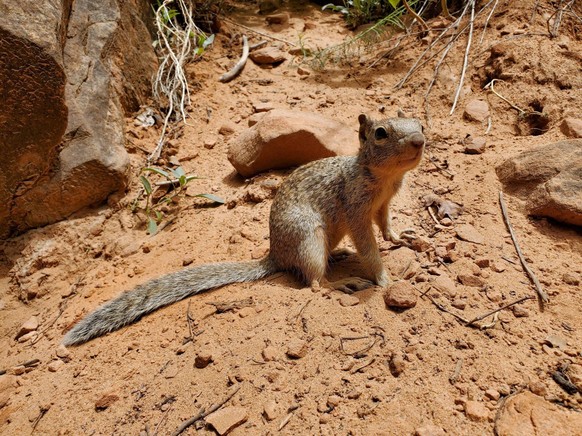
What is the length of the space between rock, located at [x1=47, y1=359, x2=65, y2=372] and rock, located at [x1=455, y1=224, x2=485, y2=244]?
335 centimetres

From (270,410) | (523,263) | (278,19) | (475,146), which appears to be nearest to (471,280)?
(523,263)

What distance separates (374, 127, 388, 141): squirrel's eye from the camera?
311 cm

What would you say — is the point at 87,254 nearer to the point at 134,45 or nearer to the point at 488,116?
the point at 134,45

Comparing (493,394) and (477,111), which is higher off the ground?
(477,111)

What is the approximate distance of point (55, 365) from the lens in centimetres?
313

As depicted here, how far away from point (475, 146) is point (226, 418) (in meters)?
3.69

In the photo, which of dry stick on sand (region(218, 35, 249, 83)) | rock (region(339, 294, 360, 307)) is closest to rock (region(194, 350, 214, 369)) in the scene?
rock (region(339, 294, 360, 307))

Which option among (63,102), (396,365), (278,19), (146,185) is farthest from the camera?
(278,19)

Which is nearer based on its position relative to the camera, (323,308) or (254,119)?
(323,308)

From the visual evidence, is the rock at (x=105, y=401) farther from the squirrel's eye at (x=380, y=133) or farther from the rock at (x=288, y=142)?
the rock at (x=288, y=142)

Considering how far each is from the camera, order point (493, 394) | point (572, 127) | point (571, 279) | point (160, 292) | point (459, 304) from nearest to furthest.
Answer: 1. point (493, 394)
2. point (459, 304)
3. point (571, 279)
4. point (160, 292)
5. point (572, 127)

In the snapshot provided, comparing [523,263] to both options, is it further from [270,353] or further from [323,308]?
[270,353]

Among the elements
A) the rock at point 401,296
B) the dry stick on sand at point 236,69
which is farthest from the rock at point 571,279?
the dry stick on sand at point 236,69

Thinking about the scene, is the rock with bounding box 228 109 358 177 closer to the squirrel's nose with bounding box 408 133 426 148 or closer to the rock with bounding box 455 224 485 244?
the rock with bounding box 455 224 485 244
